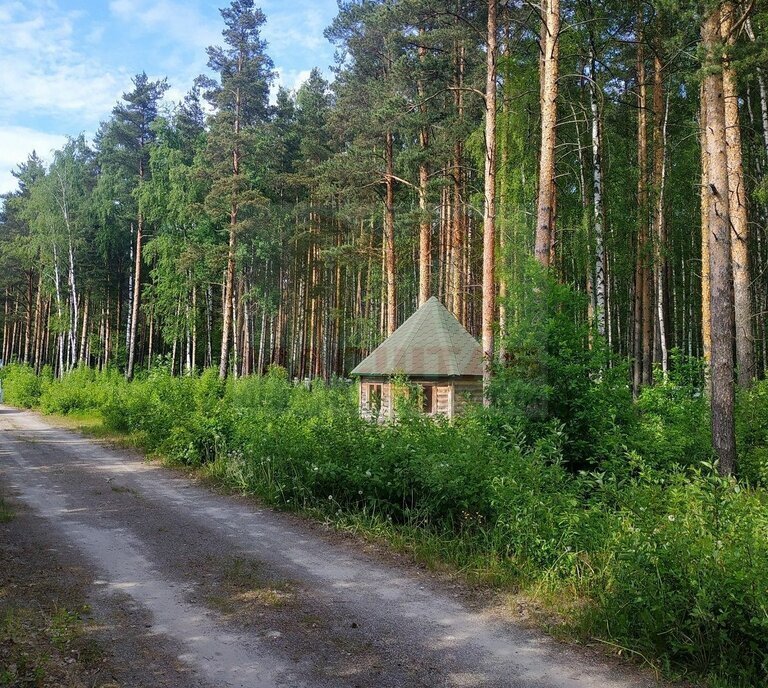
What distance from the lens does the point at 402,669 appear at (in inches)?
155

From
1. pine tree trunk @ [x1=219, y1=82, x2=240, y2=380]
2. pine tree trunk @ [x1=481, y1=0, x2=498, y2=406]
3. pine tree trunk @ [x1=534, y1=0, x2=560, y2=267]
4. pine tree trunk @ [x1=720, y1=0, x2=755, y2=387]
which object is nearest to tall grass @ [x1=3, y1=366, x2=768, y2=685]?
pine tree trunk @ [x1=720, y1=0, x2=755, y2=387]

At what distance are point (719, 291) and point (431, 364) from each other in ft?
30.6

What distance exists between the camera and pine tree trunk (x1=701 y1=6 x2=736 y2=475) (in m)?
7.89

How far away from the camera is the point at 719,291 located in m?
7.89

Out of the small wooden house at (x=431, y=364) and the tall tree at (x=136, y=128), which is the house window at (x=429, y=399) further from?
the tall tree at (x=136, y=128)

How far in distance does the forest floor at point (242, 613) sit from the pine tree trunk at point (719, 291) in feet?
15.2

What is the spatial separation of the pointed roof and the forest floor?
890 centimetres

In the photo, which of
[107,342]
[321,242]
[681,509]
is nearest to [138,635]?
[681,509]

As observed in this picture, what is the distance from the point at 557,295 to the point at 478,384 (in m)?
8.72

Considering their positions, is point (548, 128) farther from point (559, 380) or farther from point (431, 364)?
point (431, 364)

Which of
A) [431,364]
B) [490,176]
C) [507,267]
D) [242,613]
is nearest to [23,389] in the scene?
[431,364]

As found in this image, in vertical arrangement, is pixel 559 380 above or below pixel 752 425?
above

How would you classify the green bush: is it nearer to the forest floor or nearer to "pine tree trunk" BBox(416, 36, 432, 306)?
"pine tree trunk" BBox(416, 36, 432, 306)

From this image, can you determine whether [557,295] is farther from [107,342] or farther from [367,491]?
[107,342]
